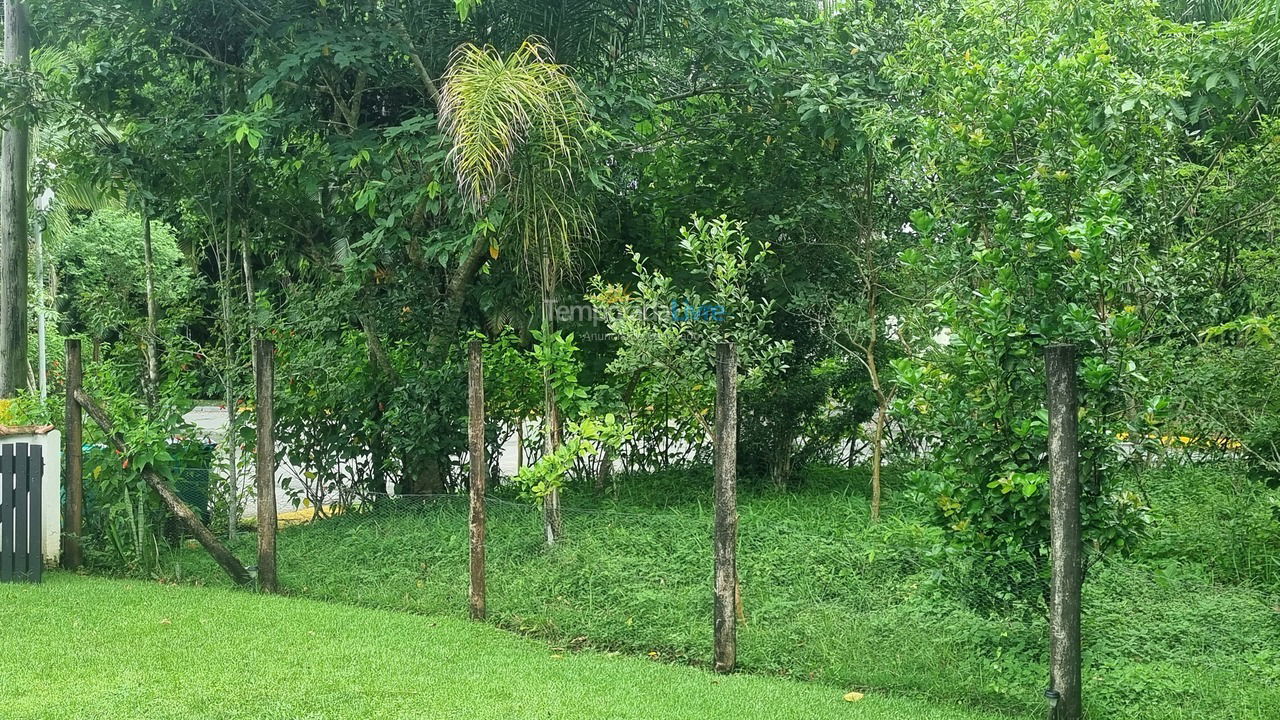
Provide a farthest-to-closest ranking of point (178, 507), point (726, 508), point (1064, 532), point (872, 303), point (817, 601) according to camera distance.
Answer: point (872, 303) → point (178, 507) → point (817, 601) → point (726, 508) → point (1064, 532)

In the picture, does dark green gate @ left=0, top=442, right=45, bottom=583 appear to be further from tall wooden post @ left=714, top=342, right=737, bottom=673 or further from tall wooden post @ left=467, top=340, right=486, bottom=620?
tall wooden post @ left=714, top=342, right=737, bottom=673

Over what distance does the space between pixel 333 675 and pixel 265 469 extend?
246 cm

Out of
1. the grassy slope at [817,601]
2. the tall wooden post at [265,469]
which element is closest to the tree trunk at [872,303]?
the grassy slope at [817,601]

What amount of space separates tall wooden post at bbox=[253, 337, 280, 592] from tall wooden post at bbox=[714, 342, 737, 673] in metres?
3.44

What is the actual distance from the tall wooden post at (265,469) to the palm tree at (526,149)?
1.77 metres

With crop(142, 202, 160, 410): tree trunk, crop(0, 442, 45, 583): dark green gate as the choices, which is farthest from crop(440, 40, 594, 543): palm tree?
crop(0, 442, 45, 583): dark green gate

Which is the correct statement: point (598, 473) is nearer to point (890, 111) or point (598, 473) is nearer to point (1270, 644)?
point (890, 111)

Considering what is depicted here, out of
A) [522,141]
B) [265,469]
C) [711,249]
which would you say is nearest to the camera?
[522,141]

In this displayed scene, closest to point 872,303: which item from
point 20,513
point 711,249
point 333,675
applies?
point 711,249

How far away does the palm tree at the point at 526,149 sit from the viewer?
6.70m

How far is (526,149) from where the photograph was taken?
7.02 meters

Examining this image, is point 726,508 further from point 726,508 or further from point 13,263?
point 13,263

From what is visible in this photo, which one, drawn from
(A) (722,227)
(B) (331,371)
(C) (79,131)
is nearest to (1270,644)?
(A) (722,227)

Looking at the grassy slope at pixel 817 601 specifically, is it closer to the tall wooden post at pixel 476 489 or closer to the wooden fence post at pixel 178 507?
the tall wooden post at pixel 476 489
